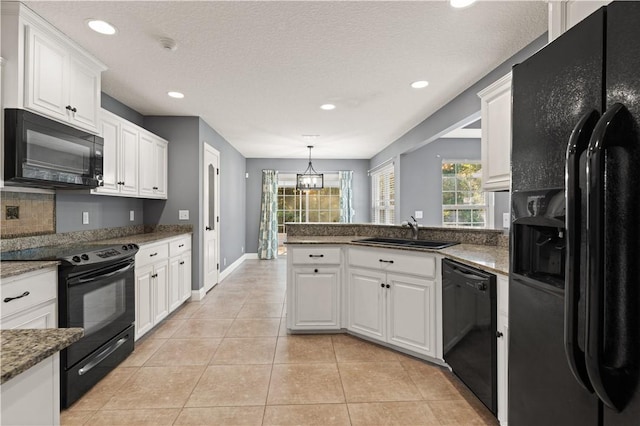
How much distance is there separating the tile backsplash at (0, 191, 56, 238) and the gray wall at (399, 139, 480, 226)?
481 cm

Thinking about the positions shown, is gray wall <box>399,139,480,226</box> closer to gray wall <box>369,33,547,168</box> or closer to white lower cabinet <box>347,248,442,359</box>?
gray wall <box>369,33,547,168</box>

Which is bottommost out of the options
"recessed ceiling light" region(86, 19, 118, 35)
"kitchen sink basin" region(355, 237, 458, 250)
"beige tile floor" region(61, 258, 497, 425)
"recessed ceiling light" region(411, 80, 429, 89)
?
"beige tile floor" region(61, 258, 497, 425)

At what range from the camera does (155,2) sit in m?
1.96

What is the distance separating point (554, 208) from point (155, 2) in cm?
234

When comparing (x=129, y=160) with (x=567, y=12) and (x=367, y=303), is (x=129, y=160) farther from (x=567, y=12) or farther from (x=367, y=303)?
(x=567, y=12)

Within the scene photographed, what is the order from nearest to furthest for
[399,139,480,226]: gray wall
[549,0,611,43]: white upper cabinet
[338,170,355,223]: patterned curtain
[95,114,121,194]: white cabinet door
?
[549,0,611,43]: white upper cabinet < [95,114,121,194]: white cabinet door < [399,139,480,226]: gray wall < [338,170,355,223]: patterned curtain

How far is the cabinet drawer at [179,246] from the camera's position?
366 cm

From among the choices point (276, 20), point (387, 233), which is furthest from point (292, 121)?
point (276, 20)

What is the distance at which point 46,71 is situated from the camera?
2.21 m

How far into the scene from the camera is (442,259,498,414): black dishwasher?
1811mm

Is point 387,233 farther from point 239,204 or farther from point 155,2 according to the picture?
point 239,204

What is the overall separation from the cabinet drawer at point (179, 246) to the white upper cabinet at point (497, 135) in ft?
10.5

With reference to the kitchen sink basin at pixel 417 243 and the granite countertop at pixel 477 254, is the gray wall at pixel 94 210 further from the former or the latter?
the kitchen sink basin at pixel 417 243

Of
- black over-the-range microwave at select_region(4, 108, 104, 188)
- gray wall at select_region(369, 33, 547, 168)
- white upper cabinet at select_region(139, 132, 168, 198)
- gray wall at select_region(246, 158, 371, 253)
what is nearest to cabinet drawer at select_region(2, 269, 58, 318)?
black over-the-range microwave at select_region(4, 108, 104, 188)
